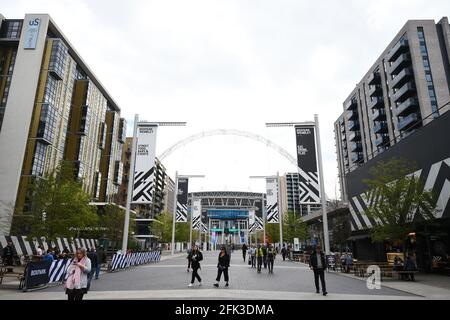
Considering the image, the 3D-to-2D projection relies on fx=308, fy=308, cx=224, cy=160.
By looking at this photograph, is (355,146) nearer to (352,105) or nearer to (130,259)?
(352,105)

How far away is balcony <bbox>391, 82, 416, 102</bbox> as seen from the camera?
192 feet

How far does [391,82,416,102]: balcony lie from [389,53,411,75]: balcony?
4.20 meters

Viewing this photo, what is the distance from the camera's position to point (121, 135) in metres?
87.0

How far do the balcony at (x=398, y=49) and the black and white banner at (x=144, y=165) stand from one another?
194ft

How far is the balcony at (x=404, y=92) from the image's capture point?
58.4 metres

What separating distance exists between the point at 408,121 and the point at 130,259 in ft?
181

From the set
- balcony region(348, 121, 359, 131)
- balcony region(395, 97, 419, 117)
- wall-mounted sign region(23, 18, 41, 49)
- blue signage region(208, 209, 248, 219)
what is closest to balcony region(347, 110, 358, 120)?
balcony region(348, 121, 359, 131)

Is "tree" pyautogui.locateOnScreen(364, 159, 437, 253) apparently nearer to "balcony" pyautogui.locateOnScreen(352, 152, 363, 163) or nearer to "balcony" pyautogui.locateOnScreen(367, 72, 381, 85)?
"balcony" pyautogui.locateOnScreen(367, 72, 381, 85)

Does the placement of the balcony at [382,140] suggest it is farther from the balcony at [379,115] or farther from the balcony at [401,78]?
the balcony at [401,78]

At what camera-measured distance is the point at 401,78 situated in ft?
197

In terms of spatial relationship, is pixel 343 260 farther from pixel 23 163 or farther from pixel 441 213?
pixel 23 163

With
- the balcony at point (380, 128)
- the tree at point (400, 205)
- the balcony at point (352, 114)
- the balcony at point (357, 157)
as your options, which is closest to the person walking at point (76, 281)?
the tree at point (400, 205)
